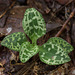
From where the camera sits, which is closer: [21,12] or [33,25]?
[33,25]

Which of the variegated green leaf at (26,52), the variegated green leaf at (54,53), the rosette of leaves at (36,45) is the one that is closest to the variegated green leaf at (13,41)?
the rosette of leaves at (36,45)

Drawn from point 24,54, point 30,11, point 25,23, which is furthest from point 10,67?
point 30,11

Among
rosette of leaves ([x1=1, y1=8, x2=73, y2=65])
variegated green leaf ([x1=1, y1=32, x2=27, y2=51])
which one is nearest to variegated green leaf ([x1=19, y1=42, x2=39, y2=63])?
rosette of leaves ([x1=1, y1=8, x2=73, y2=65])

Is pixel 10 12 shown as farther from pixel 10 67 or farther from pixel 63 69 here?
pixel 63 69

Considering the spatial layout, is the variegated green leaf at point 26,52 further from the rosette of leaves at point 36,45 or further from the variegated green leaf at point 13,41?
the variegated green leaf at point 13,41

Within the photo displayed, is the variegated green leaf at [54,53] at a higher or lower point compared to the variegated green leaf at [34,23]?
lower

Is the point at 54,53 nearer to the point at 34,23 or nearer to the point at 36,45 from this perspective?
the point at 36,45

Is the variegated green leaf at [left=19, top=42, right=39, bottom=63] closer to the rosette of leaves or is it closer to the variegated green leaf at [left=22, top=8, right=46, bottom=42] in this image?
the rosette of leaves

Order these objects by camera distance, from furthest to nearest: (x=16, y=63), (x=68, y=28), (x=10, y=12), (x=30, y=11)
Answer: (x=10, y=12) < (x=68, y=28) < (x=16, y=63) < (x=30, y=11)
